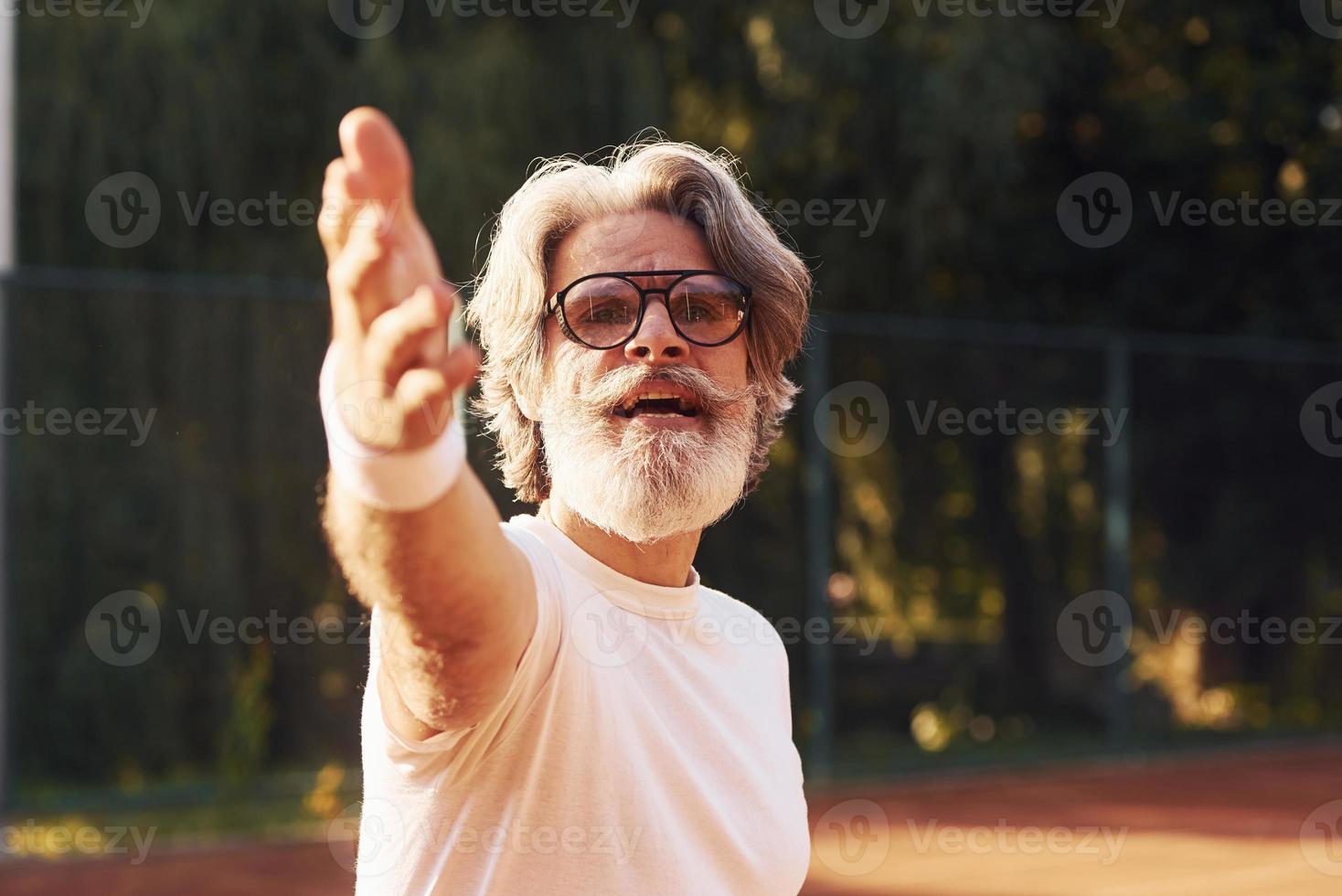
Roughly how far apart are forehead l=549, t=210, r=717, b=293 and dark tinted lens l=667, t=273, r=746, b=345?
0.14ft

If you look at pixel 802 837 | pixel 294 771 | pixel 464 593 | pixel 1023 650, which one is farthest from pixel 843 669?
pixel 464 593

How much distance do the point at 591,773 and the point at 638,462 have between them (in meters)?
0.39

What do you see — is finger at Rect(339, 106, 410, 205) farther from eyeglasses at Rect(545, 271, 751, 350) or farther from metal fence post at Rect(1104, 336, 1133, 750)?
metal fence post at Rect(1104, 336, 1133, 750)

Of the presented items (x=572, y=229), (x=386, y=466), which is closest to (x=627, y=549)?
(x=572, y=229)

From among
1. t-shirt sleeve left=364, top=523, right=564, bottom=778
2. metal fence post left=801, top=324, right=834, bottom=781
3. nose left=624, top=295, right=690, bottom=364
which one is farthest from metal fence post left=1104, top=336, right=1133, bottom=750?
t-shirt sleeve left=364, top=523, right=564, bottom=778

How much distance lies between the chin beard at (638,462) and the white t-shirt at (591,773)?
60 millimetres

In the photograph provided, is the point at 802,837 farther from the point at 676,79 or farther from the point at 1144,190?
the point at 1144,190

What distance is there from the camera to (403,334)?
1.16 m

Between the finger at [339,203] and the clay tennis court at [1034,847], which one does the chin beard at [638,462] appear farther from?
the clay tennis court at [1034,847]

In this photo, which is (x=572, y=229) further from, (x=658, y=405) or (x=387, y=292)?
(x=387, y=292)

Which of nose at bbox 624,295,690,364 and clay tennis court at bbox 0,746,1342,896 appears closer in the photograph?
nose at bbox 624,295,690,364

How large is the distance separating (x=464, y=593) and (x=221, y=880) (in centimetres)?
639

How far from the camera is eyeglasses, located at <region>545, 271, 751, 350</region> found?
1980 mm

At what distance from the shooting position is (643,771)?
1.76m
